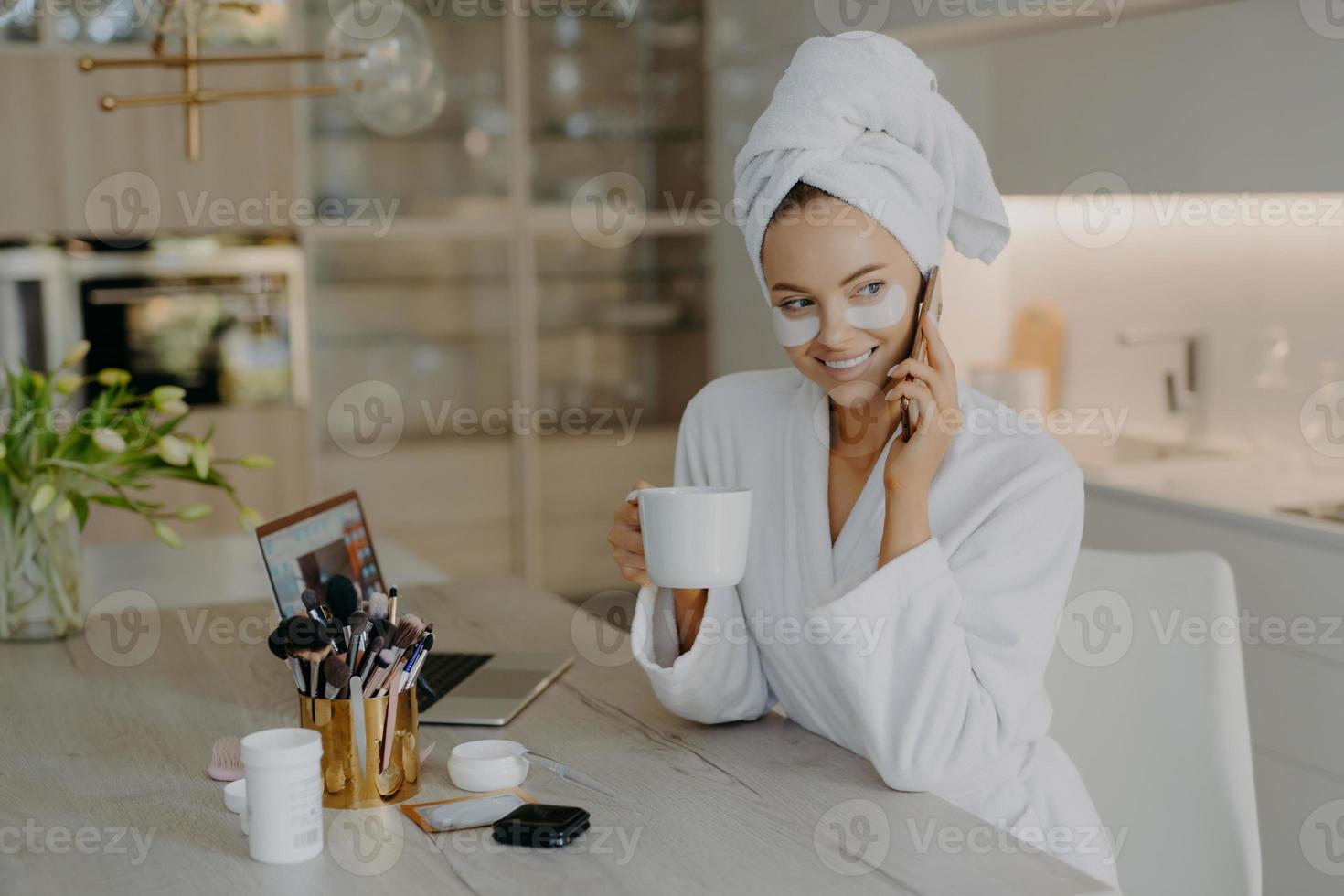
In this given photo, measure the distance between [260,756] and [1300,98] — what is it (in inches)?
87.9

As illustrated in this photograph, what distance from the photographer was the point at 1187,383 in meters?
3.30

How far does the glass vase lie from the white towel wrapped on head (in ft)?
3.58

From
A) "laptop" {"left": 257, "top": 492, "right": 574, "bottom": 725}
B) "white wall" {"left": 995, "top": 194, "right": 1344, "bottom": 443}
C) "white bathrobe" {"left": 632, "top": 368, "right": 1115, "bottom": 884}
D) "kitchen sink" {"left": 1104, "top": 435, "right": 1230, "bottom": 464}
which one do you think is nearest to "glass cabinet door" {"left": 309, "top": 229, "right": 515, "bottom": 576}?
"white wall" {"left": 995, "top": 194, "right": 1344, "bottom": 443}

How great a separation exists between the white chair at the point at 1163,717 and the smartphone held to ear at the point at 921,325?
0.40m

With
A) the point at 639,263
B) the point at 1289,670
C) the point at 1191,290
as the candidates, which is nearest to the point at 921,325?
the point at 1289,670

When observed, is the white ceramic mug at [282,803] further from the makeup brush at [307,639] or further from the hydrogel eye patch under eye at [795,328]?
the hydrogel eye patch under eye at [795,328]

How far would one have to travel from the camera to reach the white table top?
3.90 feet

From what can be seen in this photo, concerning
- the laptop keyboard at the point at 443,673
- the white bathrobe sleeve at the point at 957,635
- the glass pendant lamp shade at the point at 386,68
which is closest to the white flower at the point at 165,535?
the laptop keyboard at the point at 443,673

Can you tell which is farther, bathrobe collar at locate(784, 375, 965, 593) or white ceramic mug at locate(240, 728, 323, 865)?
bathrobe collar at locate(784, 375, 965, 593)

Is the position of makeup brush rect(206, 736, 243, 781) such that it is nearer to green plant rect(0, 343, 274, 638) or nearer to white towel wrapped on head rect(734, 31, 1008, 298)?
green plant rect(0, 343, 274, 638)

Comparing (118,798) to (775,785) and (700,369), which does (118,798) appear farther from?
(700,369)

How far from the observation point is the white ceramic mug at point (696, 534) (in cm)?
134

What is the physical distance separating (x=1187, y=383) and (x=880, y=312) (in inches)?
81.2

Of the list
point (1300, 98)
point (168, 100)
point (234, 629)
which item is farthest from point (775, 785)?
point (1300, 98)
